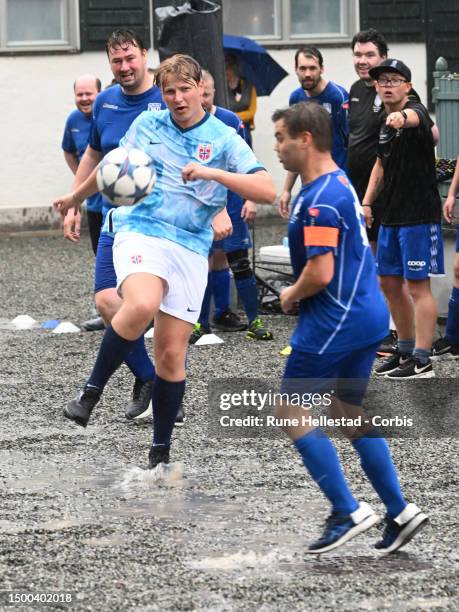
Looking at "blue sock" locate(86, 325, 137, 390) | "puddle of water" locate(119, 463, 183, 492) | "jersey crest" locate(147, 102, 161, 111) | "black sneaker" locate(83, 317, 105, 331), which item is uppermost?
"jersey crest" locate(147, 102, 161, 111)

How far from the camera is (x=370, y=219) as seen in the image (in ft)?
31.9

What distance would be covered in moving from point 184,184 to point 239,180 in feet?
1.19

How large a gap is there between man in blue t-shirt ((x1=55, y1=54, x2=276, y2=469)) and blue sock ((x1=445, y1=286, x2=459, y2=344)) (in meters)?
3.48

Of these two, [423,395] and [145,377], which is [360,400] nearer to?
[145,377]

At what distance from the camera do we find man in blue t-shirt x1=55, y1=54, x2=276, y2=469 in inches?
258

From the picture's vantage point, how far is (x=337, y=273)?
530 cm

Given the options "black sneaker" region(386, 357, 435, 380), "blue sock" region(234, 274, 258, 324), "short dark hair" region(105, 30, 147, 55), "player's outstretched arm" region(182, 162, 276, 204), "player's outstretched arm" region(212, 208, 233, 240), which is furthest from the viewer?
"blue sock" region(234, 274, 258, 324)

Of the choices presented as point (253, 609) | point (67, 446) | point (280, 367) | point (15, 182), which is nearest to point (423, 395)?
point (280, 367)

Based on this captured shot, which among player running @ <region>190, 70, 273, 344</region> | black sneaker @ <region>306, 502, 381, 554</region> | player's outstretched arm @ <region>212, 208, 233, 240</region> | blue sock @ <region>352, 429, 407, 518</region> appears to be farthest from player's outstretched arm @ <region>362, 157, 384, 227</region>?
black sneaker @ <region>306, 502, 381, 554</region>

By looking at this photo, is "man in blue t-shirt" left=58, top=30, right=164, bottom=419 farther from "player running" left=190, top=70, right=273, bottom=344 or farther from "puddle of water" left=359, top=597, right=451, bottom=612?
"puddle of water" left=359, top=597, right=451, bottom=612

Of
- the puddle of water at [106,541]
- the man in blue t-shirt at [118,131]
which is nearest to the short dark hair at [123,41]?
the man in blue t-shirt at [118,131]

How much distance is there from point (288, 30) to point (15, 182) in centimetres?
406

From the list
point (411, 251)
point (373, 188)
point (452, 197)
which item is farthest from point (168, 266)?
point (452, 197)

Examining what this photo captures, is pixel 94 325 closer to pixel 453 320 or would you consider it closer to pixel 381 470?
pixel 453 320
